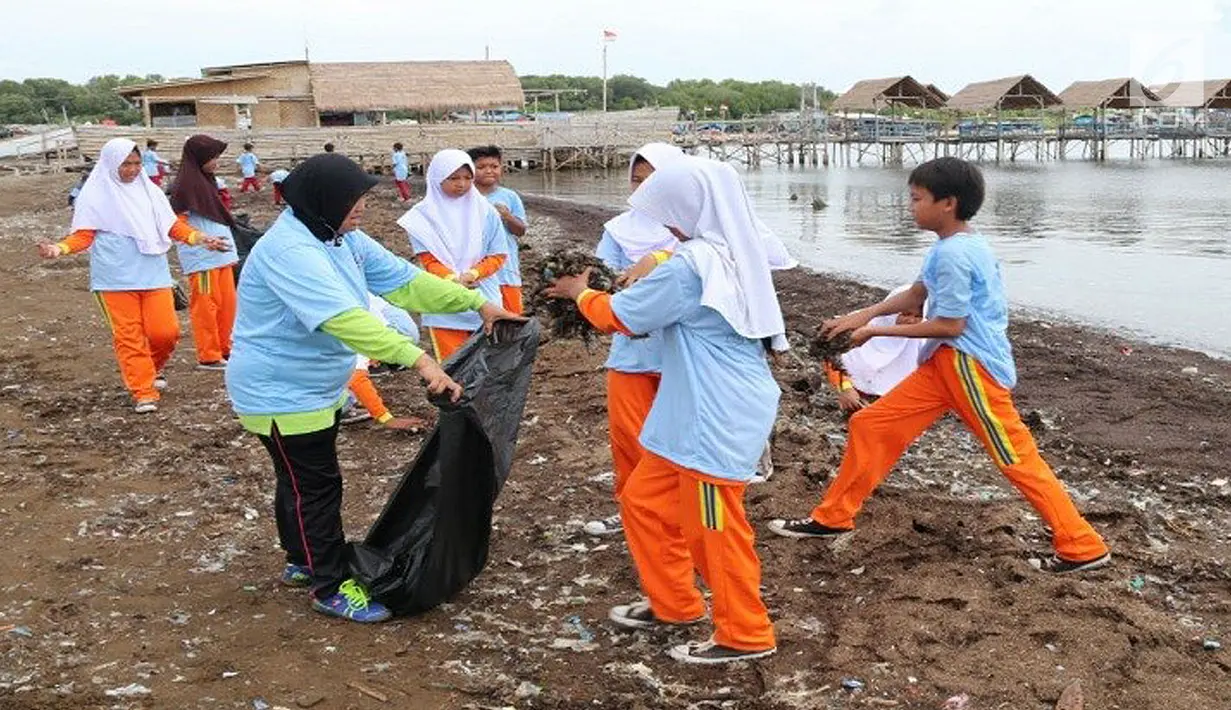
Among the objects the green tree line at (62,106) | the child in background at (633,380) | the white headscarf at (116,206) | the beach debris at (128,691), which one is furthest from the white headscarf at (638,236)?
Answer: the green tree line at (62,106)

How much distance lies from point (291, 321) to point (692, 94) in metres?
109

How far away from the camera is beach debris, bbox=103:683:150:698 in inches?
140

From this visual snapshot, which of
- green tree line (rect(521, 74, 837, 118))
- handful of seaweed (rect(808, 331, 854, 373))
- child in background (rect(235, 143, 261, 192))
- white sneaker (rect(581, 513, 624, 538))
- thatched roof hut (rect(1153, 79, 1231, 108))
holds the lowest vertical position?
white sneaker (rect(581, 513, 624, 538))

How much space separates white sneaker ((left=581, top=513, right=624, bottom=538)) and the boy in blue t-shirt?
1326mm

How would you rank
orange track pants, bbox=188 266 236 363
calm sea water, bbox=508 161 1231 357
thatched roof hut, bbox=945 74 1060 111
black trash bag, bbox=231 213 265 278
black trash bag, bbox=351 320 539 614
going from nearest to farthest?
black trash bag, bbox=351 320 539 614 < orange track pants, bbox=188 266 236 363 < black trash bag, bbox=231 213 265 278 < calm sea water, bbox=508 161 1231 357 < thatched roof hut, bbox=945 74 1060 111

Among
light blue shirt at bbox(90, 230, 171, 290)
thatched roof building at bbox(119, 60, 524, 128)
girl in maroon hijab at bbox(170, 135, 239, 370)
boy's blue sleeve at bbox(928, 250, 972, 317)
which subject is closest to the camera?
boy's blue sleeve at bbox(928, 250, 972, 317)

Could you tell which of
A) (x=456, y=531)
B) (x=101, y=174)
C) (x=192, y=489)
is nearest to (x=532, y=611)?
(x=456, y=531)

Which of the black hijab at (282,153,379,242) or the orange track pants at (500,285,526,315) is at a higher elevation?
the black hijab at (282,153,379,242)

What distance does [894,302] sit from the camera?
4629mm

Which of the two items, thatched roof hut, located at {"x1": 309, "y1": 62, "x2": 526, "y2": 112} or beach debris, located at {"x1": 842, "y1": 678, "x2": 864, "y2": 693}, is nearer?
beach debris, located at {"x1": 842, "y1": 678, "x2": 864, "y2": 693}

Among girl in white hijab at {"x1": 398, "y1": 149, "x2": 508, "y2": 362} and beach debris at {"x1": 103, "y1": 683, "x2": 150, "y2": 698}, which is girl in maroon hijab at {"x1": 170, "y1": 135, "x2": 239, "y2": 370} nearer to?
girl in white hijab at {"x1": 398, "y1": 149, "x2": 508, "y2": 362}

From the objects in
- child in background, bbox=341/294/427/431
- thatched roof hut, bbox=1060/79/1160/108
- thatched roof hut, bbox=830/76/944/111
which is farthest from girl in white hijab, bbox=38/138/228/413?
thatched roof hut, bbox=1060/79/1160/108

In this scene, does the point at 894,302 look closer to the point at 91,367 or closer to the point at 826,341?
the point at 826,341

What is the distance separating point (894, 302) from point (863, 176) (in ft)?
134
